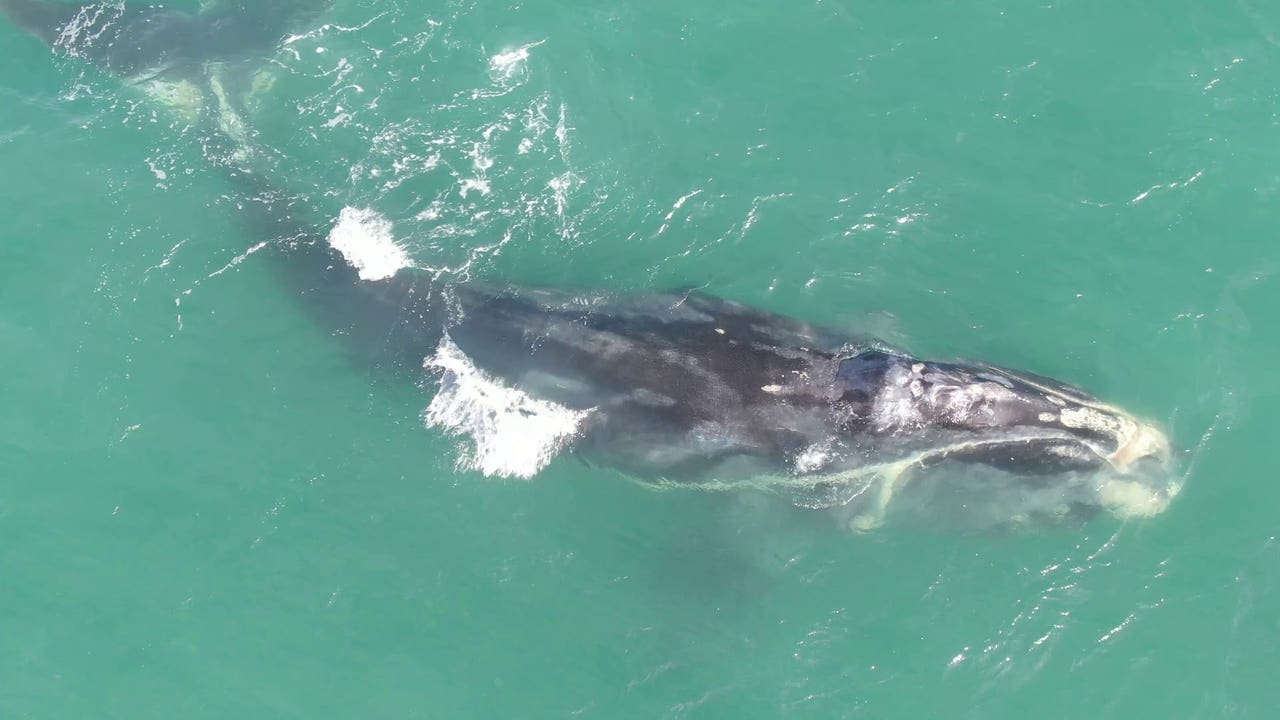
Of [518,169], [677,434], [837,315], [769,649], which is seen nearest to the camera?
[769,649]

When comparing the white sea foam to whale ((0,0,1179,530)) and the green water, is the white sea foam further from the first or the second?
whale ((0,0,1179,530))

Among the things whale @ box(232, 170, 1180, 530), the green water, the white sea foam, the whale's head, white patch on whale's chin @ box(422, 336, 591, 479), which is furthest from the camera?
the white sea foam

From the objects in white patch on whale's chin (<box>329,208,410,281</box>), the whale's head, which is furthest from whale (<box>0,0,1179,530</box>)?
white patch on whale's chin (<box>329,208,410,281</box>)

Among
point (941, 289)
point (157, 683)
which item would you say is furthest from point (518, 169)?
point (157, 683)

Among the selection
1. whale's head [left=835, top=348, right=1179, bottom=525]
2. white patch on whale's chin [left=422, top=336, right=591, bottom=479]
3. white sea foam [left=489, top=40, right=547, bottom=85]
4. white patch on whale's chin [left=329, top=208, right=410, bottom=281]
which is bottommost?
whale's head [left=835, top=348, right=1179, bottom=525]

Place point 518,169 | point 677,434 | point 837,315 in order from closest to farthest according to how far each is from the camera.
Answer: point 677,434 < point 837,315 < point 518,169

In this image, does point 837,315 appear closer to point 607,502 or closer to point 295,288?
point 607,502
